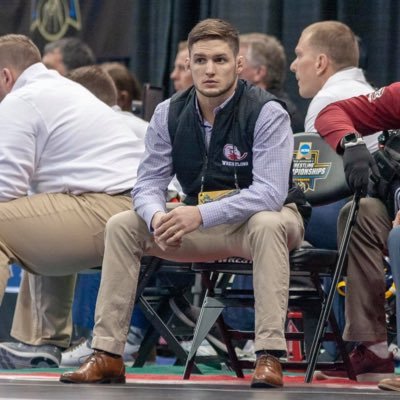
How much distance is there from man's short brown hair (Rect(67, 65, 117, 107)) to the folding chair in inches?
61.6

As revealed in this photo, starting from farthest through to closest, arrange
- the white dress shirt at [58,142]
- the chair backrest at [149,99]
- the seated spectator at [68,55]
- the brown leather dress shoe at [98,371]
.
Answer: the seated spectator at [68,55] → the chair backrest at [149,99] → the white dress shirt at [58,142] → the brown leather dress shoe at [98,371]

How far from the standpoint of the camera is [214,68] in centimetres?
471

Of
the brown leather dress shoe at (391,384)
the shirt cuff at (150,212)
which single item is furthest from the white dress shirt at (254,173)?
the brown leather dress shoe at (391,384)

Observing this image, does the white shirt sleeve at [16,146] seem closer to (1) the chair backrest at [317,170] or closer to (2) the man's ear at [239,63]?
(2) the man's ear at [239,63]

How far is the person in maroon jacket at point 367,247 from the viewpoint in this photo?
4812 mm

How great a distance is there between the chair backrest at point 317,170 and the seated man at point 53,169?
31.3 inches

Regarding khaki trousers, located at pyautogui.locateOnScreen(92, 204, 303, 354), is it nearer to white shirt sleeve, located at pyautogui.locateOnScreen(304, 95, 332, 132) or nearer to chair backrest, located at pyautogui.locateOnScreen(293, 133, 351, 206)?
chair backrest, located at pyautogui.locateOnScreen(293, 133, 351, 206)

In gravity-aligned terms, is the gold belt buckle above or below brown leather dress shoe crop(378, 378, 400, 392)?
above

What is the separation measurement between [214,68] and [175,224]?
2.21ft

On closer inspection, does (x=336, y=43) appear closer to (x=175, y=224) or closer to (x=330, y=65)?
(x=330, y=65)

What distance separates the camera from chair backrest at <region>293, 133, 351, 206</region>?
5.12 metres

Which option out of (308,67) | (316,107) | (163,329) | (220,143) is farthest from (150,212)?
(308,67)

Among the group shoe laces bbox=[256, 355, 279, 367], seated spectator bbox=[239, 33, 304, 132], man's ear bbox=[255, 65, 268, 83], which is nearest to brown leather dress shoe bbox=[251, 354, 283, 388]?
shoe laces bbox=[256, 355, 279, 367]

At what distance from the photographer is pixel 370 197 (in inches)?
196
